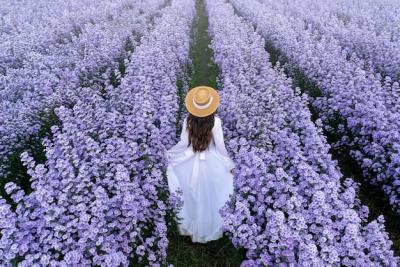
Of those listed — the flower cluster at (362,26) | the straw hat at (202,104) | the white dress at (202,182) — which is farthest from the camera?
the flower cluster at (362,26)

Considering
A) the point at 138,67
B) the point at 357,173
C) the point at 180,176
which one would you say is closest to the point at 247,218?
the point at 180,176

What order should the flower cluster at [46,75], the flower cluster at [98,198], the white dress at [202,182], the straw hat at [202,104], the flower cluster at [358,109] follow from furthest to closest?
the flower cluster at [46,75], the flower cluster at [358,109], the white dress at [202,182], the straw hat at [202,104], the flower cluster at [98,198]

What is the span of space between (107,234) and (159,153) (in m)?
1.55

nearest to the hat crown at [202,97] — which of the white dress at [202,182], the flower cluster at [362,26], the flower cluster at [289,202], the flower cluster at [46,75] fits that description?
the white dress at [202,182]

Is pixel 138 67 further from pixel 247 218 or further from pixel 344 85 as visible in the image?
pixel 247 218

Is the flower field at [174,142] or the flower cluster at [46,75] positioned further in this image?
the flower cluster at [46,75]

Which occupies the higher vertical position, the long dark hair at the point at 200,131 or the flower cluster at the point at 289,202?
the long dark hair at the point at 200,131

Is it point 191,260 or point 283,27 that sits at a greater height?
point 283,27

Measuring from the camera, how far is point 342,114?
23.7 ft

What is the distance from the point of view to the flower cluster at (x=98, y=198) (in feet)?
12.5

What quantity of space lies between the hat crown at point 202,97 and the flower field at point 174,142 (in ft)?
2.92

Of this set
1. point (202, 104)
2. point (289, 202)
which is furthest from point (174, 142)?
point (289, 202)

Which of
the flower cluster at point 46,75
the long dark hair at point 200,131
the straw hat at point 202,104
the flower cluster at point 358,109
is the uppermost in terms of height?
the straw hat at point 202,104

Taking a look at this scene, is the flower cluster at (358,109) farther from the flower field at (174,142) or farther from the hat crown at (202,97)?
the hat crown at (202,97)
